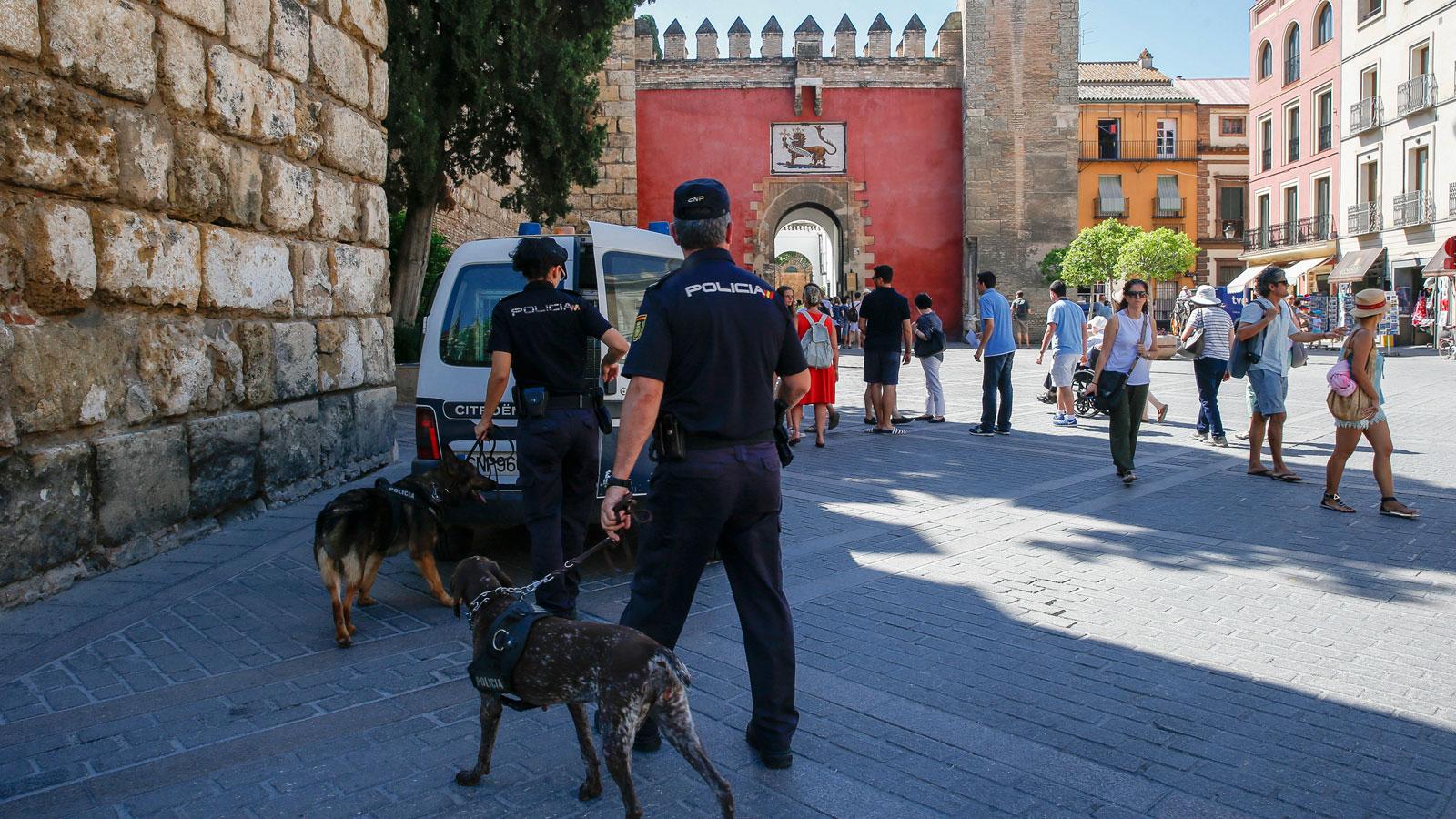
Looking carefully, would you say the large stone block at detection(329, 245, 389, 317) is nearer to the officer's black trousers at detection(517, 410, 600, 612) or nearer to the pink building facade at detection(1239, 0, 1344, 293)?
the officer's black trousers at detection(517, 410, 600, 612)

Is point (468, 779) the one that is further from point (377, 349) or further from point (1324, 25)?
point (1324, 25)

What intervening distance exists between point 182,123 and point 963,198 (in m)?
28.4

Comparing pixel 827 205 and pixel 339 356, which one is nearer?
pixel 339 356

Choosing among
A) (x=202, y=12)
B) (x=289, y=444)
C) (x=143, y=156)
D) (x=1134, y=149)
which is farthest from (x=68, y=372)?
(x=1134, y=149)

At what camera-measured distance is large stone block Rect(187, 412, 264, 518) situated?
650cm

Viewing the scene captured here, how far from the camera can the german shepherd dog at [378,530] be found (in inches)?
186

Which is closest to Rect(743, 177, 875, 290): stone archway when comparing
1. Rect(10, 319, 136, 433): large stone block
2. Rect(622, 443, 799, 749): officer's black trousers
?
Rect(10, 319, 136, 433): large stone block

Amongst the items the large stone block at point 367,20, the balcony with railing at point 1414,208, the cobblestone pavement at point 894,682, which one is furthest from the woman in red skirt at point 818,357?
the balcony with railing at point 1414,208

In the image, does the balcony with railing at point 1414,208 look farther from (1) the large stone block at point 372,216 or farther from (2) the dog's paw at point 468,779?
(2) the dog's paw at point 468,779

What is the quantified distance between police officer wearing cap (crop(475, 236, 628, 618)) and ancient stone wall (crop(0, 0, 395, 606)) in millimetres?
2275

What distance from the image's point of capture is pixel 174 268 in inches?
248

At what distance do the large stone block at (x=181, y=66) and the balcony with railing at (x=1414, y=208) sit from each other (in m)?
34.5

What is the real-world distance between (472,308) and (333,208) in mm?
2676

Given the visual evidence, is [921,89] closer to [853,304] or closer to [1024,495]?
[853,304]
